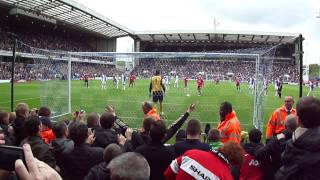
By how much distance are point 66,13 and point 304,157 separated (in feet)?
156

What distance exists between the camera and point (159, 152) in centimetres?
461

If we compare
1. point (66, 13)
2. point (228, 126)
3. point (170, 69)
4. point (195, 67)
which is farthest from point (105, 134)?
point (66, 13)

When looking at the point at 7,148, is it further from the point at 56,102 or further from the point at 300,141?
the point at 56,102

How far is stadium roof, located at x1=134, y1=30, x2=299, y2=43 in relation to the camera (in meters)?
58.0

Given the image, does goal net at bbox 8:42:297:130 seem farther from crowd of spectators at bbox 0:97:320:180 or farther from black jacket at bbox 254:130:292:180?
black jacket at bbox 254:130:292:180

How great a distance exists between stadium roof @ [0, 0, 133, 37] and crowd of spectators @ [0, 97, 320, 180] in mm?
37903

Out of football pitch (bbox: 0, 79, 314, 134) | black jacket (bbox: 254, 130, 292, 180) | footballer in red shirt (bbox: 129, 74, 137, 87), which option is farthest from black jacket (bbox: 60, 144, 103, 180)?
footballer in red shirt (bbox: 129, 74, 137, 87)

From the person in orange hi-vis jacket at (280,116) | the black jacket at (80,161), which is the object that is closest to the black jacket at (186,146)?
the black jacket at (80,161)

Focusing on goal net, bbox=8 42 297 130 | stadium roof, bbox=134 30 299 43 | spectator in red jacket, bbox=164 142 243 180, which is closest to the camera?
spectator in red jacket, bbox=164 142 243 180

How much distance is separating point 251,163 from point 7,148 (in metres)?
3.18

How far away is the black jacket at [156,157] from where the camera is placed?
4.59 meters

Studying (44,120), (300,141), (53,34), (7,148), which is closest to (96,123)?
(44,120)

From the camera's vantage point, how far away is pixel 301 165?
3.36 meters

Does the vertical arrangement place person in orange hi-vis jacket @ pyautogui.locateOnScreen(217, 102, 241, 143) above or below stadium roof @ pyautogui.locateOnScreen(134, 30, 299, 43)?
below
